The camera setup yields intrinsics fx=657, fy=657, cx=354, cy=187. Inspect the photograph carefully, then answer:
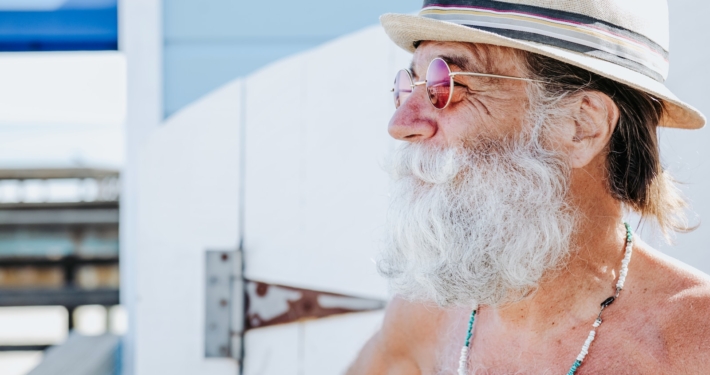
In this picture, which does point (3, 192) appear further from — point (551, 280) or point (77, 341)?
point (551, 280)

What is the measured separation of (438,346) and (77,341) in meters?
1.62

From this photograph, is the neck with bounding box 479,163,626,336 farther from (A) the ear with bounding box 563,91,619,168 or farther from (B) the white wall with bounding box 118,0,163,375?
(B) the white wall with bounding box 118,0,163,375

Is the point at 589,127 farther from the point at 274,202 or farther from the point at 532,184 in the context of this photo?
the point at 274,202

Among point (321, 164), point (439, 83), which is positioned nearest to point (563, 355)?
point (439, 83)

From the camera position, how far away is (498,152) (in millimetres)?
1357

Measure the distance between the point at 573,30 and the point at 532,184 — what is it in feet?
1.04

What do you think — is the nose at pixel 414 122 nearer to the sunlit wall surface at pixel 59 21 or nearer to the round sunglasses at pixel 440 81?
the round sunglasses at pixel 440 81

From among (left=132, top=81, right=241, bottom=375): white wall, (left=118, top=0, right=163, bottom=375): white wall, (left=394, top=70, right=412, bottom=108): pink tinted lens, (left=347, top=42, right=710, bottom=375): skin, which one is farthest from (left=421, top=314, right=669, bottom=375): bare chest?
(left=118, top=0, right=163, bottom=375): white wall

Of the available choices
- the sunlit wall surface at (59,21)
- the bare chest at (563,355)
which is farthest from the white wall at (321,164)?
the sunlit wall surface at (59,21)

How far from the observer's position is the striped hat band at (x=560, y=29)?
4.02ft

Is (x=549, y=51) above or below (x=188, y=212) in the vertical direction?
above

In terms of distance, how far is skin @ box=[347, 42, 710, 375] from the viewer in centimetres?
125

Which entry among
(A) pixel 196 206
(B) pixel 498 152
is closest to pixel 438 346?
(B) pixel 498 152

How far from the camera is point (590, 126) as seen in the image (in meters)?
1.37
